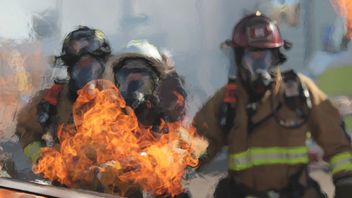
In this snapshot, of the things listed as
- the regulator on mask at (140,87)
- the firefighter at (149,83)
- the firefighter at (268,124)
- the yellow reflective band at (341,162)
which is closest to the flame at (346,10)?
the firefighter at (268,124)

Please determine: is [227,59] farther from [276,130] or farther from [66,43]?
[66,43]

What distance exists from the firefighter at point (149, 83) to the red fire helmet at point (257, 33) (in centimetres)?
30

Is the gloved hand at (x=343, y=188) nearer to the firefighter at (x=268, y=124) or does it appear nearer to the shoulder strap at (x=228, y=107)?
the firefighter at (x=268, y=124)

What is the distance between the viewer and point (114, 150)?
235 cm

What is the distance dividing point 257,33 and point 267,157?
0.46 metres

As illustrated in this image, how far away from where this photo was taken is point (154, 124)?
7.40 feet

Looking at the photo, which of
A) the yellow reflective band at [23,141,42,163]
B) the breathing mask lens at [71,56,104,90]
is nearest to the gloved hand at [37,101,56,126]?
the yellow reflective band at [23,141,42,163]

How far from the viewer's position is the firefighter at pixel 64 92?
96.2 inches

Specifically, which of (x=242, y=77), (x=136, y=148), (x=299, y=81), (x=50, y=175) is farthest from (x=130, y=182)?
(x=299, y=81)

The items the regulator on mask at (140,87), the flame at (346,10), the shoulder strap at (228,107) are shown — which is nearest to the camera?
the flame at (346,10)

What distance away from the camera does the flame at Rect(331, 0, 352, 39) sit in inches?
71.4

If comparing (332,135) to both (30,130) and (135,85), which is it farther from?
(30,130)

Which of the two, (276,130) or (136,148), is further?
(136,148)

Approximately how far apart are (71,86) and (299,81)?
1112 millimetres
